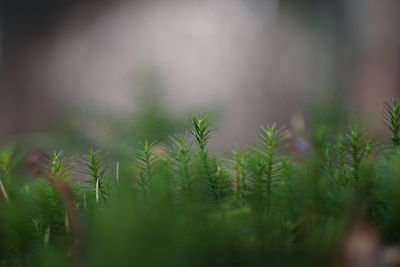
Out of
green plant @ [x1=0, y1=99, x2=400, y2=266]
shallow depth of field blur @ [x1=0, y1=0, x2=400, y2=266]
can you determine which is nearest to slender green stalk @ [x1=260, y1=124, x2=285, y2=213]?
green plant @ [x1=0, y1=99, x2=400, y2=266]

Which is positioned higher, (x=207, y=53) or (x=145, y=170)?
(x=207, y=53)

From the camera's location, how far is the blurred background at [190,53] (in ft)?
7.09

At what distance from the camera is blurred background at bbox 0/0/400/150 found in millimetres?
2162

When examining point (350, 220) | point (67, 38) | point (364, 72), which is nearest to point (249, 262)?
point (350, 220)

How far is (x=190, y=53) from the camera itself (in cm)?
221

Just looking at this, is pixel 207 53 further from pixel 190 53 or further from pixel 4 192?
pixel 4 192

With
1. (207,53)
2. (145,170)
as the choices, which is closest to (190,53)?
(207,53)

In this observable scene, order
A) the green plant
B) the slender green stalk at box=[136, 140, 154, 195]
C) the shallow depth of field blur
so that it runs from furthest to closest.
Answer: the shallow depth of field blur < the slender green stalk at box=[136, 140, 154, 195] < the green plant

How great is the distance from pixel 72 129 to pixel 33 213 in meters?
0.58

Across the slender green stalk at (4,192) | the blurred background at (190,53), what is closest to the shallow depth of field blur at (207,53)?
the blurred background at (190,53)

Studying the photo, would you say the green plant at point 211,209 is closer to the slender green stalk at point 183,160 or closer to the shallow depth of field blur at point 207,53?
the slender green stalk at point 183,160

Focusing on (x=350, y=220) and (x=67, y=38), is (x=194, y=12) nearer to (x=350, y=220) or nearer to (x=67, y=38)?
(x=67, y=38)

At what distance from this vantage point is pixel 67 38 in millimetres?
2273

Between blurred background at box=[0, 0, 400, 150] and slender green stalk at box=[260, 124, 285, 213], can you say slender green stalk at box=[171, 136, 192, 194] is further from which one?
blurred background at box=[0, 0, 400, 150]
